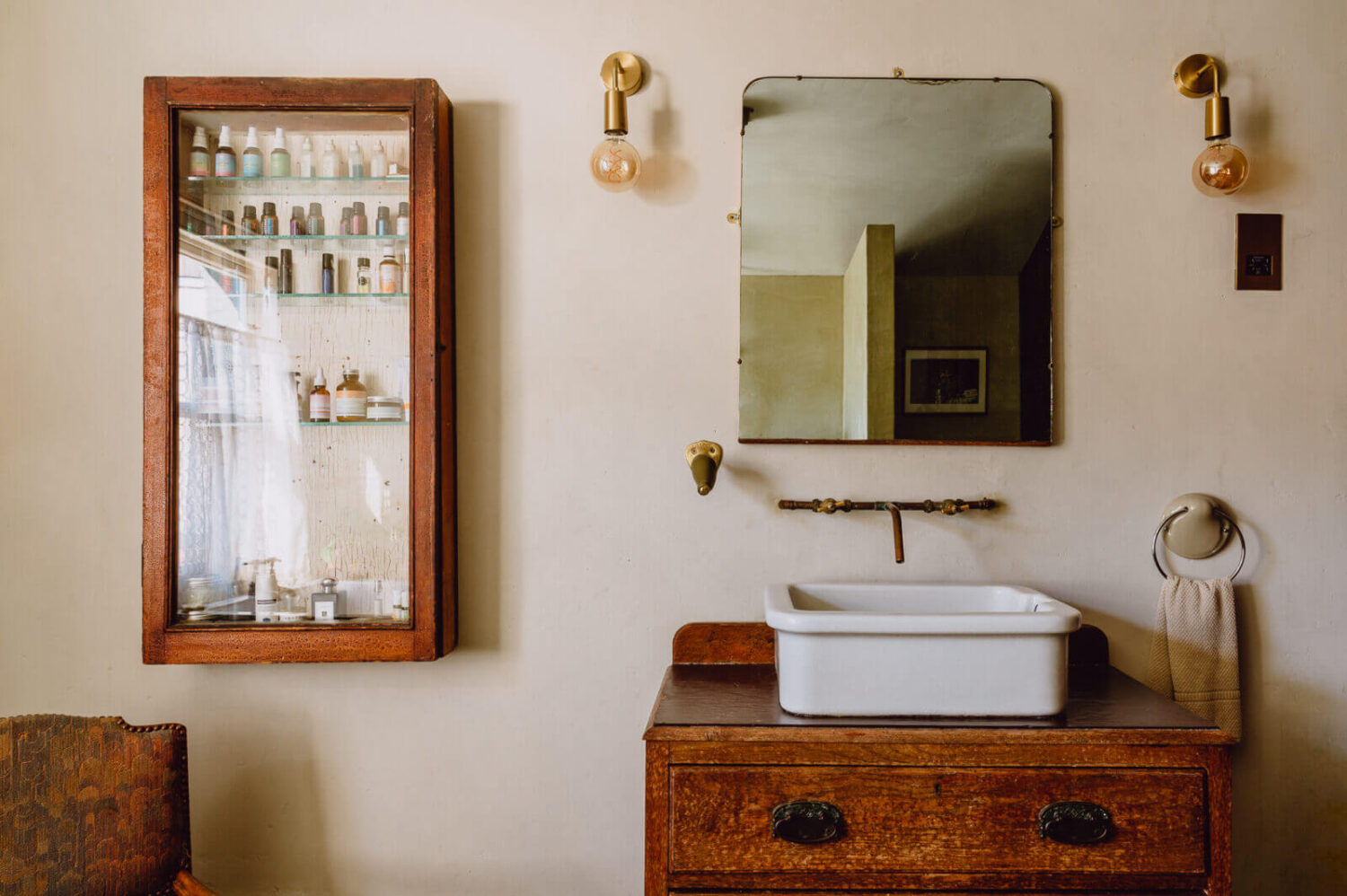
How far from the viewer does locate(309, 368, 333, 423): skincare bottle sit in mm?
1579

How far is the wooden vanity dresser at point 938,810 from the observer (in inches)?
46.0

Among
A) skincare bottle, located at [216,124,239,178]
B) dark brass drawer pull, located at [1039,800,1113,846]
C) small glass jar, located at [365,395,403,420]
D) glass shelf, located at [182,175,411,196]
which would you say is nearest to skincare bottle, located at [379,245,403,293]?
glass shelf, located at [182,175,411,196]

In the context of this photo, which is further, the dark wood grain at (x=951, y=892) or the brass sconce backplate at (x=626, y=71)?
the brass sconce backplate at (x=626, y=71)

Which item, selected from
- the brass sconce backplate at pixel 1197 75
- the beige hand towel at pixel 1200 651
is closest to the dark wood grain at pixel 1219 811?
the beige hand towel at pixel 1200 651

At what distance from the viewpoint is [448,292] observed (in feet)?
5.19

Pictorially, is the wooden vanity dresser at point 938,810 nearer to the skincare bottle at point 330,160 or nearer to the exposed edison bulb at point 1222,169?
the exposed edison bulb at point 1222,169

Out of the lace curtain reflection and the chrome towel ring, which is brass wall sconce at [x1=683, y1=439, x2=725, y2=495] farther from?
the chrome towel ring

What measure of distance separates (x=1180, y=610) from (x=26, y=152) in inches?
103

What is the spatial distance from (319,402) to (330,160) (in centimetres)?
50

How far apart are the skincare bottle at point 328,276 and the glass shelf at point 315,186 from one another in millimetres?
134

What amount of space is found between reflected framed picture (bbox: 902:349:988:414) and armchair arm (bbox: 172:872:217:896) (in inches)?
62.8

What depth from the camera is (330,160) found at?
62.3 inches

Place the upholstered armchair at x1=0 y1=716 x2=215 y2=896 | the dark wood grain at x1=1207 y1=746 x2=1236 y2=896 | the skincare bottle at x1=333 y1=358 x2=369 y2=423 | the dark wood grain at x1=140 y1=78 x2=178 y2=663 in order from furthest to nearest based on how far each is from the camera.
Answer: the skincare bottle at x1=333 y1=358 x2=369 y2=423
the dark wood grain at x1=140 y1=78 x2=178 y2=663
the upholstered armchair at x1=0 y1=716 x2=215 y2=896
the dark wood grain at x1=1207 y1=746 x2=1236 y2=896

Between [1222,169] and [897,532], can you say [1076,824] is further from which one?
[1222,169]
